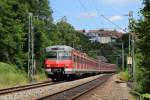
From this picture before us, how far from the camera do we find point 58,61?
4941 cm

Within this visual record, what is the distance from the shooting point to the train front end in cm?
4922

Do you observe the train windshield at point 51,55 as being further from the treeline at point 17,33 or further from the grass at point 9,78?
the treeline at point 17,33

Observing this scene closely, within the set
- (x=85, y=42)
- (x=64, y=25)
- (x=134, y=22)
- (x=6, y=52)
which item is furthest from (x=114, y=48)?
(x=134, y=22)

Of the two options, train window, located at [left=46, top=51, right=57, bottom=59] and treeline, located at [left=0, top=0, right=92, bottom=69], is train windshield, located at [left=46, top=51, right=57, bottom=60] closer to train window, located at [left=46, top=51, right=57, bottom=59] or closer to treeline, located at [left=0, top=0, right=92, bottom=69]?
train window, located at [left=46, top=51, right=57, bottom=59]

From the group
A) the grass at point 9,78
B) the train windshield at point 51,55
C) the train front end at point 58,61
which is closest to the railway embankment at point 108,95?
the grass at point 9,78

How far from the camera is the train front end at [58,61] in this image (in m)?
49.2

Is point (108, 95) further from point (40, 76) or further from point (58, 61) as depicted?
point (40, 76)

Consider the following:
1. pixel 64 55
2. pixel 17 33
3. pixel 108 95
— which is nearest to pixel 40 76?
pixel 17 33

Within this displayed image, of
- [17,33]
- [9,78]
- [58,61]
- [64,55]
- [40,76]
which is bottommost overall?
[9,78]

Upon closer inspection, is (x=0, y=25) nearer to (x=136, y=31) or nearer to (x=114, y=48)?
(x=136, y=31)

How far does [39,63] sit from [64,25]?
157ft

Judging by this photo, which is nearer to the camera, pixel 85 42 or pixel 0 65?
pixel 0 65

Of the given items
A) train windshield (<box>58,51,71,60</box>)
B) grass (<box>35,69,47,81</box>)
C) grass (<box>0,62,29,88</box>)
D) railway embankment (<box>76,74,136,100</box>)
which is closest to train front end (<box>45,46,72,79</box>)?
train windshield (<box>58,51,71,60</box>)

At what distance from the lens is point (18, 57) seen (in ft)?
212
